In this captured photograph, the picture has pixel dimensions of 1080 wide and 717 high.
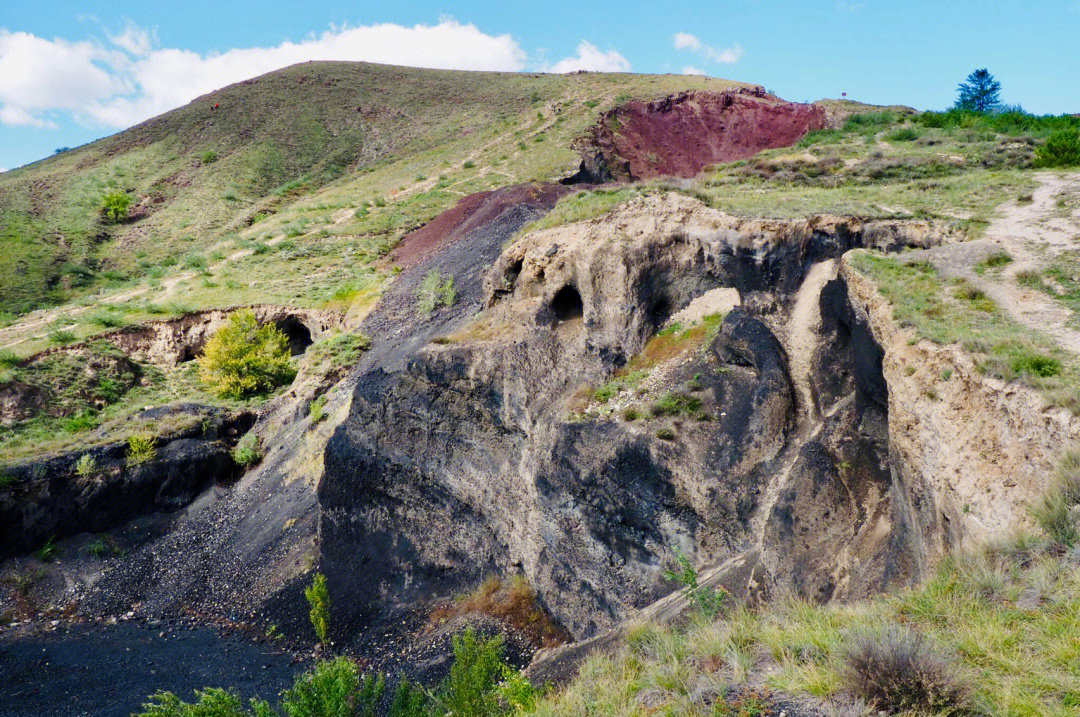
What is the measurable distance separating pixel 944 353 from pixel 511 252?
10.8 metres

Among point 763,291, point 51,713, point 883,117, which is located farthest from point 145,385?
point 883,117

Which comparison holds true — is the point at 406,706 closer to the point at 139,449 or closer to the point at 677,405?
the point at 677,405

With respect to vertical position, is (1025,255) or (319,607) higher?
(1025,255)

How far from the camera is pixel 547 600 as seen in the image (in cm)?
1312

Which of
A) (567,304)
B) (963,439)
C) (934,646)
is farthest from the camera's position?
(567,304)

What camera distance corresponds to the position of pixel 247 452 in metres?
21.0

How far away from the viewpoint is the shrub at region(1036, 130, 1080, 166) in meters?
16.5

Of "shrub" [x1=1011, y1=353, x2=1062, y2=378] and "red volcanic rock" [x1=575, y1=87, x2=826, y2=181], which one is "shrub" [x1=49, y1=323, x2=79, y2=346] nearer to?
"red volcanic rock" [x1=575, y1=87, x2=826, y2=181]

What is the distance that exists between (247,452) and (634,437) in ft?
47.6

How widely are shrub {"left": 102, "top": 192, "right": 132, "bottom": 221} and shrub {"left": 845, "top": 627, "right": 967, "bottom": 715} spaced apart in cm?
5586

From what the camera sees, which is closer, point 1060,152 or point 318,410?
point 1060,152

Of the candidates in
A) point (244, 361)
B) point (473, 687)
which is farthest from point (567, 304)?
point (244, 361)

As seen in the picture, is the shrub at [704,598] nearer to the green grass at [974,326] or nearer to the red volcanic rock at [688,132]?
the green grass at [974,326]

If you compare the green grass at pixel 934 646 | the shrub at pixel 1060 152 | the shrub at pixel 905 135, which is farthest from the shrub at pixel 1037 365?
the shrub at pixel 905 135
